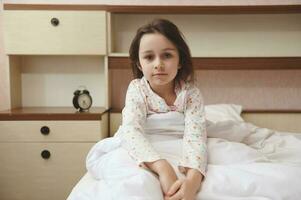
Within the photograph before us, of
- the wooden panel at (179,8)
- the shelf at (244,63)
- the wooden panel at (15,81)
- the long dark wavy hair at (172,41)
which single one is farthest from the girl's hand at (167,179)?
the wooden panel at (15,81)

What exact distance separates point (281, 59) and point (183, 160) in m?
1.19

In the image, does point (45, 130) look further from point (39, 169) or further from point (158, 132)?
point (158, 132)

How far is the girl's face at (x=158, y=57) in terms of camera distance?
0.91 m

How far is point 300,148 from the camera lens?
1.17 meters

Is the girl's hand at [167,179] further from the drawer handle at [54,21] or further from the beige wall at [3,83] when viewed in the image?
the beige wall at [3,83]

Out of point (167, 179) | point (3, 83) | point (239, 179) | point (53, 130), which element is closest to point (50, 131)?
point (53, 130)

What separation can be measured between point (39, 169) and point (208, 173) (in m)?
1.20

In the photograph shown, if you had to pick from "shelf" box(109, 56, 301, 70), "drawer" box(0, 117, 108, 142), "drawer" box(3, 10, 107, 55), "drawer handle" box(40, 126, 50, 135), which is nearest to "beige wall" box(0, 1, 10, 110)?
"drawer" box(3, 10, 107, 55)

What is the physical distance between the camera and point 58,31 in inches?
68.8

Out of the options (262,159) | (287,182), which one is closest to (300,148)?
(262,159)

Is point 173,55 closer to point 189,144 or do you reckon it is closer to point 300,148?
point 189,144

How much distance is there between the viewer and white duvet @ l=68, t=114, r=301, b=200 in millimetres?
672

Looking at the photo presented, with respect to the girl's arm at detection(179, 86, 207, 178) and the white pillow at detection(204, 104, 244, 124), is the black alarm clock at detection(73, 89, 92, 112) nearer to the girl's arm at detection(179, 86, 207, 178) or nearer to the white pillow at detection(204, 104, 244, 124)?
the white pillow at detection(204, 104, 244, 124)

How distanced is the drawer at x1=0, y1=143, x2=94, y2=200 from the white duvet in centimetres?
74
